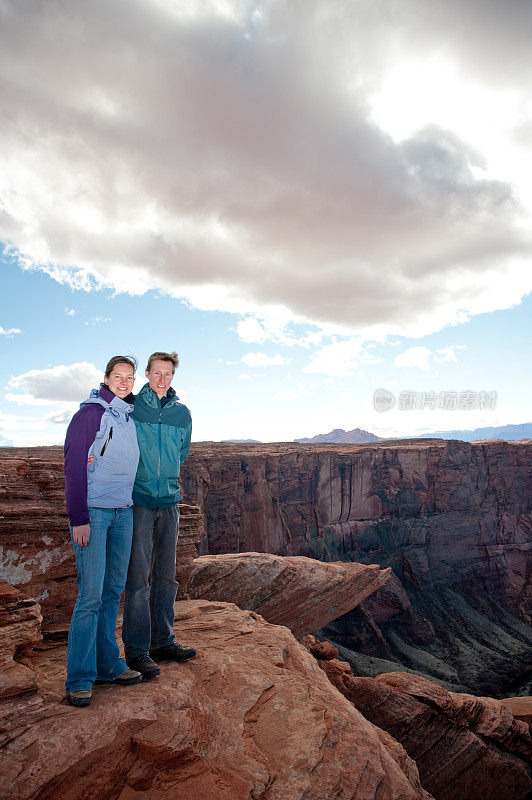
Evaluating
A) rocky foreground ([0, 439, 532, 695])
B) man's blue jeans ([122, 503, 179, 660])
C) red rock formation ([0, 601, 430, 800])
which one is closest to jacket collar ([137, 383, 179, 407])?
man's blue jeans ([122, 503, 179, 660])

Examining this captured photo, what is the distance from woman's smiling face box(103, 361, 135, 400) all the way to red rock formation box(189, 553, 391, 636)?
41.8 feet

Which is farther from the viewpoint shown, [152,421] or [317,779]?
[152,421]

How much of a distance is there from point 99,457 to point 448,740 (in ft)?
58.1

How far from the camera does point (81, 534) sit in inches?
185

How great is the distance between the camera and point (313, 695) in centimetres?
601

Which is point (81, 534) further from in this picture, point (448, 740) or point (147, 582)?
point (448, 740)

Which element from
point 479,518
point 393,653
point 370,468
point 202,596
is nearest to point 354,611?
point 393,653

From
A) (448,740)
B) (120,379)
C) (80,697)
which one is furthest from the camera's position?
(448,740)

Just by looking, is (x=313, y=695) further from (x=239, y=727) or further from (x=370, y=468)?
(x=370, y=468)

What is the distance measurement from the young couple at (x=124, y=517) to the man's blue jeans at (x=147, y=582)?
13 mm

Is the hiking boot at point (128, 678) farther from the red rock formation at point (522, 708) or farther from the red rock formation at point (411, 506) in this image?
the red rock formation at point (411, 506)

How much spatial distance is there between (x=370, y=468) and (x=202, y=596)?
2403 inches

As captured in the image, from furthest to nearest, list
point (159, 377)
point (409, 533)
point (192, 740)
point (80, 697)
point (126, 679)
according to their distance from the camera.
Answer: point (409, 533), point (159, 377), point (126, 679), point (80, 697), point (192, 740)

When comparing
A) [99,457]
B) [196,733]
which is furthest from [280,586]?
[99,457]
